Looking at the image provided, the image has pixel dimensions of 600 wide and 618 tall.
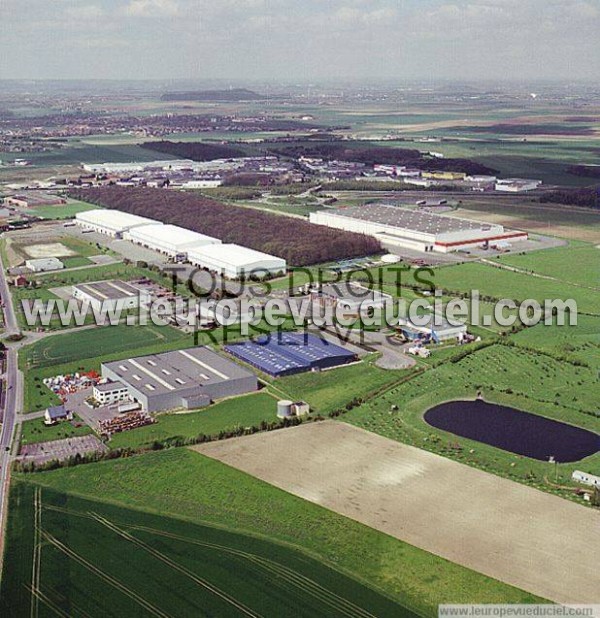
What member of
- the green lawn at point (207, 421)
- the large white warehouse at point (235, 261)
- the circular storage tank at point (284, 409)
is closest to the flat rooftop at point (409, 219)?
the large white warehouse at point (235, 261)

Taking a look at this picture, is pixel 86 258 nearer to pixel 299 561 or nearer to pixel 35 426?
pixel 35 426

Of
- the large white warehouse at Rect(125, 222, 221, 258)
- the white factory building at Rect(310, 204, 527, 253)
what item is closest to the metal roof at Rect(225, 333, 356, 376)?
the large white warehouse at Rect(125, 222, 221, 258)

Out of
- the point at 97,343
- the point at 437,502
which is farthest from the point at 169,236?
the point at 437,502

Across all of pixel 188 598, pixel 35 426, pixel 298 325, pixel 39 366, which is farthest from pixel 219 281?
pixel 188 598

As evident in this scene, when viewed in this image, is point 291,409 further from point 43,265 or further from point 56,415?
point 43,265

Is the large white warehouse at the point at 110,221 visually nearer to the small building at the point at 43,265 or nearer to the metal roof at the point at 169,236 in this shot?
the metal roof at the point at 169,236

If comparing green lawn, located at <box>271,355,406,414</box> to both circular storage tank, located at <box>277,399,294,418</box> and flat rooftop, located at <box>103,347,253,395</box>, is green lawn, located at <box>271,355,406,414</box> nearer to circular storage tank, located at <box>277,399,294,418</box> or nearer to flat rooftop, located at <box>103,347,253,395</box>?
circular storage tank, located at <box>277,399,294,418</box>
